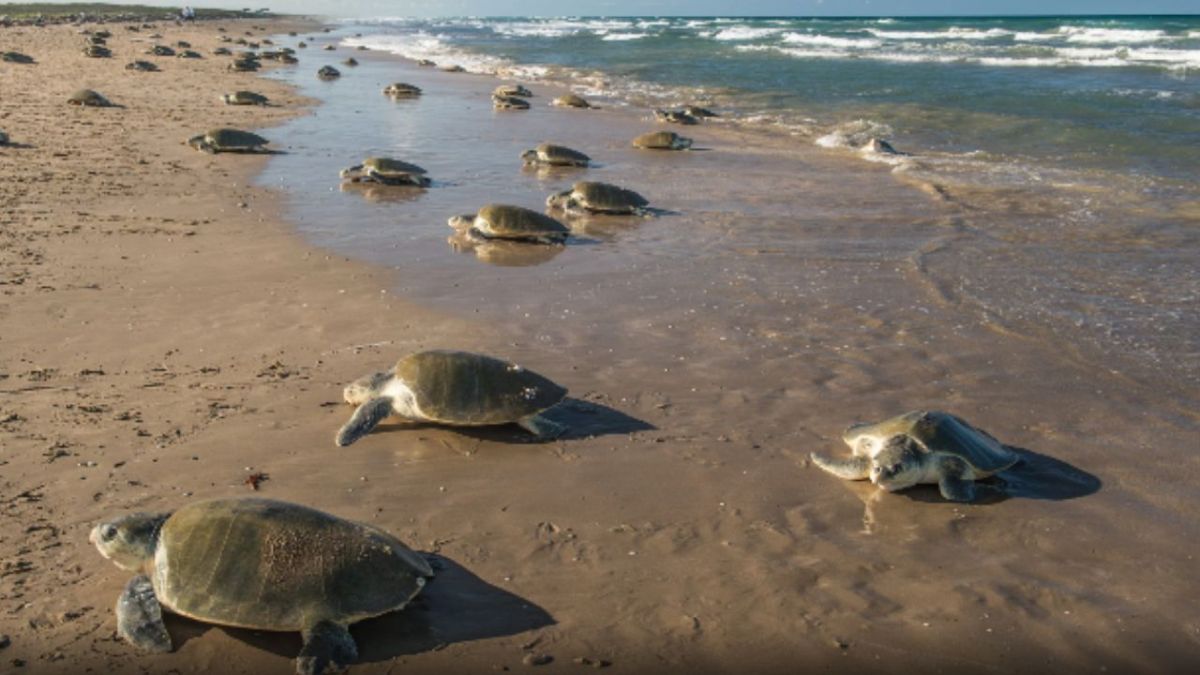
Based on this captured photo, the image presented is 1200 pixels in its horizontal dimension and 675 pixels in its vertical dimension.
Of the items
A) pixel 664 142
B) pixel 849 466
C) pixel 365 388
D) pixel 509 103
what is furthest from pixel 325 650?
pixel 509 103

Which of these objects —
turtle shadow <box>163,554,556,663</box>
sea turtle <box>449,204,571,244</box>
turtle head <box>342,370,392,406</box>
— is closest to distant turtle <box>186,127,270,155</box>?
sea turtle <box>449,204,571,244</box>

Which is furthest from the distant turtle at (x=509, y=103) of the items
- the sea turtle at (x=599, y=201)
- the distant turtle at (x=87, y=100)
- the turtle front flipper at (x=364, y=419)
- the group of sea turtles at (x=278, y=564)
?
the group of sea turtles at (x=278, y=564)

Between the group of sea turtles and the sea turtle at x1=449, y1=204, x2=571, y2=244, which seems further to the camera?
the sea turtle at x1=449, y1=204, x2=571, y2=244

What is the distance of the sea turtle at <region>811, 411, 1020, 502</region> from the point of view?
541 cm

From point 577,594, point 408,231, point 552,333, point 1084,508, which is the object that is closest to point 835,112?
point 408,231

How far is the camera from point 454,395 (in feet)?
19.4

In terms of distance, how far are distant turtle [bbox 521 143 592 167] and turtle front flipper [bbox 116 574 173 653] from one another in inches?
503

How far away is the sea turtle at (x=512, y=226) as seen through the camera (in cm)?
1095

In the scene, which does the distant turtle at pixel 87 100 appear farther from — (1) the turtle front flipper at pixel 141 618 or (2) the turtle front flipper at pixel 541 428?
(1) the turtle front flipper at pixel 141 618

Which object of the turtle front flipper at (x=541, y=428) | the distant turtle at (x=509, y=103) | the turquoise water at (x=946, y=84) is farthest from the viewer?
the distant turtle at (x=509, y=103)

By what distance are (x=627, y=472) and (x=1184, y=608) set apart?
2789mm

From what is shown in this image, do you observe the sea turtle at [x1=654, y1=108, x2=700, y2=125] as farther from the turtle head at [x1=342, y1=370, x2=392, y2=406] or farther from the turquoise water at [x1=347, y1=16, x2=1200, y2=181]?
the turtle head at [x1=342, y1=370, x2=392, y2=406]

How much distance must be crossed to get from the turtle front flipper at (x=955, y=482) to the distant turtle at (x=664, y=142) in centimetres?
1336

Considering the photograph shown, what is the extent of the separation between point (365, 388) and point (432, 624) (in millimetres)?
2319
